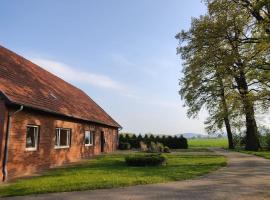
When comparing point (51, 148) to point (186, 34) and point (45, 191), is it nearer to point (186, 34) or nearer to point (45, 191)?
point (45, 191)

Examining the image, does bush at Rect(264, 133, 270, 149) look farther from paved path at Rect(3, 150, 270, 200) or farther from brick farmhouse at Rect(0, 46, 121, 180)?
paved path at Rect(3, 150, 270, 200)

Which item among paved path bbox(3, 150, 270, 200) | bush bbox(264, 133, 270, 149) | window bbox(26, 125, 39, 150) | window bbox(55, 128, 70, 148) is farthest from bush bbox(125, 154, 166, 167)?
bush bbox(264, 133, 270, 149)

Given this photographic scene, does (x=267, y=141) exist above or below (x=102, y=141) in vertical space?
below

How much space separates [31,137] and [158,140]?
30.9 m

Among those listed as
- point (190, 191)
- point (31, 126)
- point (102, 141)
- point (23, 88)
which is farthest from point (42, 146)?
point (102, 141)

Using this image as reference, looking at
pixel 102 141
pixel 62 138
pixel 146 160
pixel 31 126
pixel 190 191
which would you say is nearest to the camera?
pixel 190 191

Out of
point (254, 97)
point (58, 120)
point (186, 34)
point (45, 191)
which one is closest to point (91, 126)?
point (58, 120)

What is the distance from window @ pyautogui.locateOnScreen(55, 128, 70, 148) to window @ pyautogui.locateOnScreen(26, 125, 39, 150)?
8.41 feet

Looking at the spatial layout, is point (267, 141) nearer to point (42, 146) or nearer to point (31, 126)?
point (42, 146)

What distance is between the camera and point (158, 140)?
45.6 metres

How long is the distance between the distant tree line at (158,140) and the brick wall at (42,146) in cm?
2011

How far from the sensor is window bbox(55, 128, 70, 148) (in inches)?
753

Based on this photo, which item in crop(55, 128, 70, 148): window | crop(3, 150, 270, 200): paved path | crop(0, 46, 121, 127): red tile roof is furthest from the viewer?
crop(55, 128, 70, 148): window

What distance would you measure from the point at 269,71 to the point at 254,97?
1.88 m
